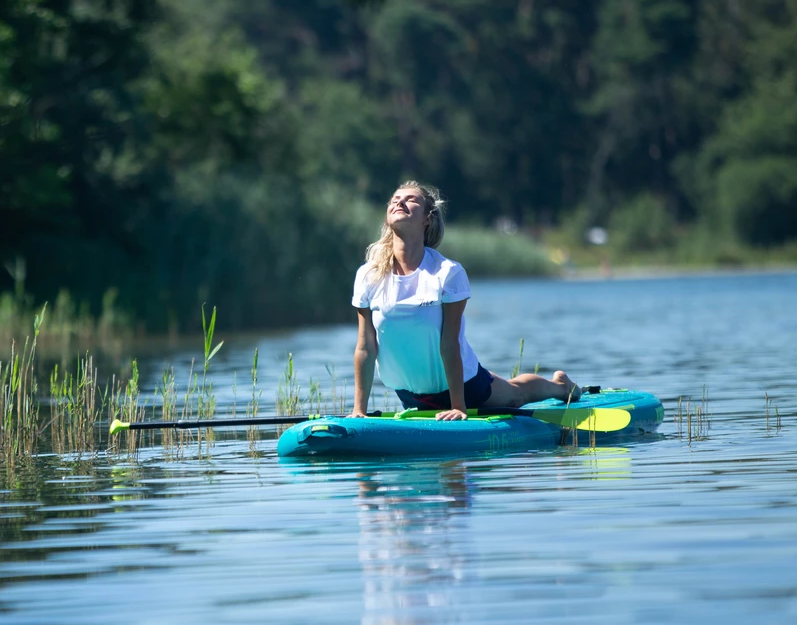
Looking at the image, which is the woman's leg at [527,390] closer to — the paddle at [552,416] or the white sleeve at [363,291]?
the paddle at [552,416]

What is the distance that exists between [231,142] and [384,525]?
28.1 m

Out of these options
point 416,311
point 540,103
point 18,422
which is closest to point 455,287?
point 416,311

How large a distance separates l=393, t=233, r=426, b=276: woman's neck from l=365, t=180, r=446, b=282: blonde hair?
0.21 feet

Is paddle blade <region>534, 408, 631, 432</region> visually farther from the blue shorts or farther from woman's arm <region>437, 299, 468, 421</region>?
woman's arm <region>437, 299, 468, 421</region>

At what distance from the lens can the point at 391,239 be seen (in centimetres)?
944

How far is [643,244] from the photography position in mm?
73750

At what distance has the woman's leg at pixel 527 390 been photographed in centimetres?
1002

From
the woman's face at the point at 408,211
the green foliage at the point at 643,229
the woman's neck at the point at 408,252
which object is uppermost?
the green foliage at the point at 643,229

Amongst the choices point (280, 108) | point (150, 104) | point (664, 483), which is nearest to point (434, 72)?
point (280, 108)

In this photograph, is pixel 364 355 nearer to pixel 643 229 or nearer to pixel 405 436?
pixel 405 436

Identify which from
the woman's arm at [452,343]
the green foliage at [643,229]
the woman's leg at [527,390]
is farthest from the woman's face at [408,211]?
the green foliage at [643,229]

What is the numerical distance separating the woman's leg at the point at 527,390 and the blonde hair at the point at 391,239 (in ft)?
3.43

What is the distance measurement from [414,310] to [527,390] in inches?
53.0

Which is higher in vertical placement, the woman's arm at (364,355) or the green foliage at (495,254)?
the green foliage at (495,254)
